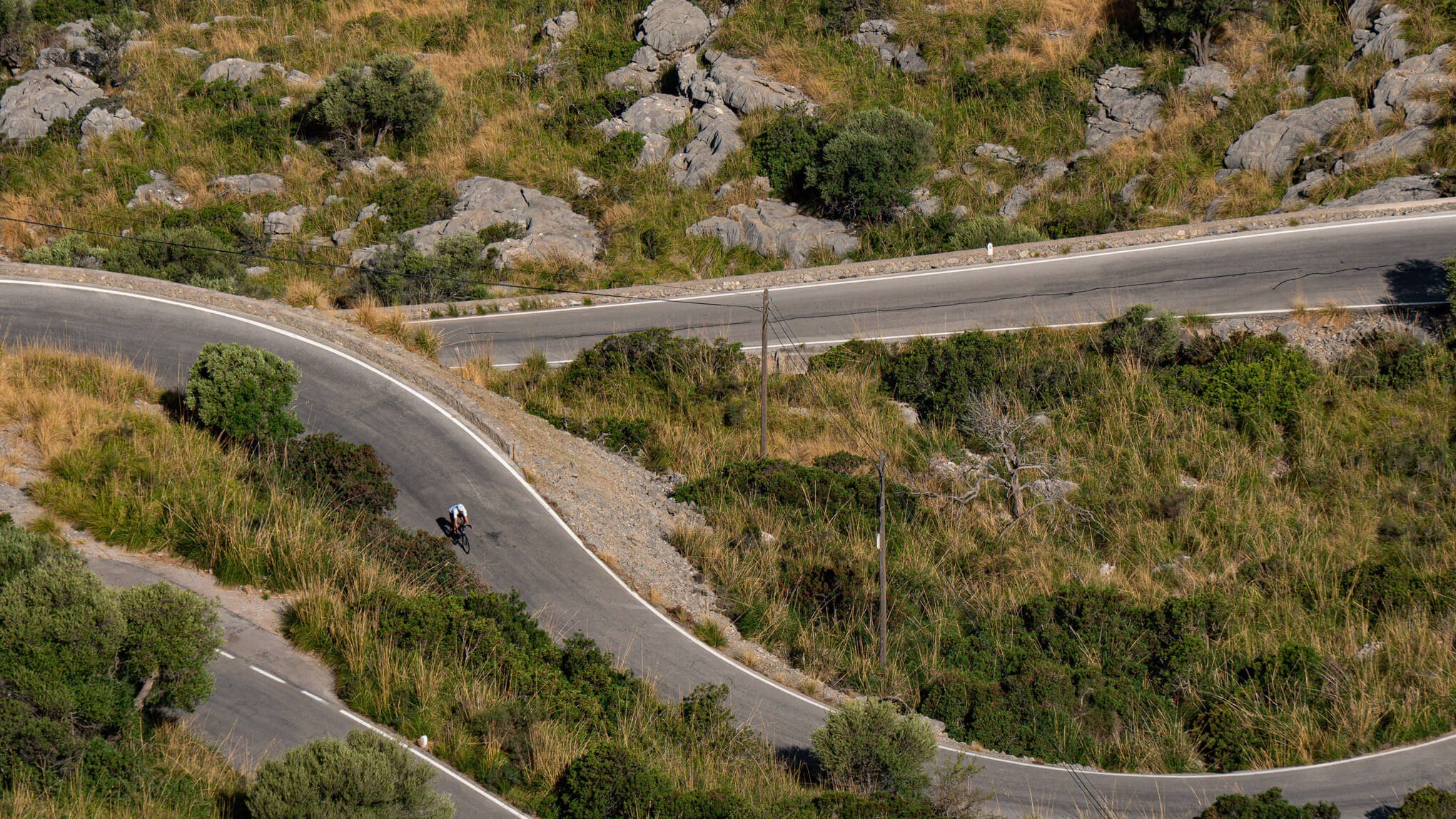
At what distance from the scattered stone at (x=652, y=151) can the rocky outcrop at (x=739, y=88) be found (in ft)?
7.15

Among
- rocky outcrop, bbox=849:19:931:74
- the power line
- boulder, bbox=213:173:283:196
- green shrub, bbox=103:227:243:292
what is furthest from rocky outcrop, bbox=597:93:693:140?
green shrub, bbox=103:227:243:292

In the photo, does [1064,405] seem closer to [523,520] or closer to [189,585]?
[523,520]

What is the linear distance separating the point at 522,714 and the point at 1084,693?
27.6ft

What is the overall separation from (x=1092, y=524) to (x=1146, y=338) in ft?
17.8

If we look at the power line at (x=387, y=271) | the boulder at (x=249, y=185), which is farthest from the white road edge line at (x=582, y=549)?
the boulder at (x=249, y=185)

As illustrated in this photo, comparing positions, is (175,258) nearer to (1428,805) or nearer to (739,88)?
(739,88)

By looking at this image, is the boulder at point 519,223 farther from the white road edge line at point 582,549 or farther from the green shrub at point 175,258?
the white road edge line at point 582,549

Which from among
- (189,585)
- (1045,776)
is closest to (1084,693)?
(1045,776)

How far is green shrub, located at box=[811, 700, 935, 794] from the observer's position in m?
13.9

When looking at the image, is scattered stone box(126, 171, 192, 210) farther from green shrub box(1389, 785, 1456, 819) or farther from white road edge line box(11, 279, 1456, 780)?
green shrub box(1389, 785, 1456, 819)

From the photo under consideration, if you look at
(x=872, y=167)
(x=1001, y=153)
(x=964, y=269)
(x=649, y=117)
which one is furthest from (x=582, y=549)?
(x=649, y=117)

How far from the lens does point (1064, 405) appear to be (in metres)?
24.6

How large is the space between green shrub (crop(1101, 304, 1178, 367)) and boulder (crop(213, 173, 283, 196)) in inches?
1019

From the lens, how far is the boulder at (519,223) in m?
32.3
